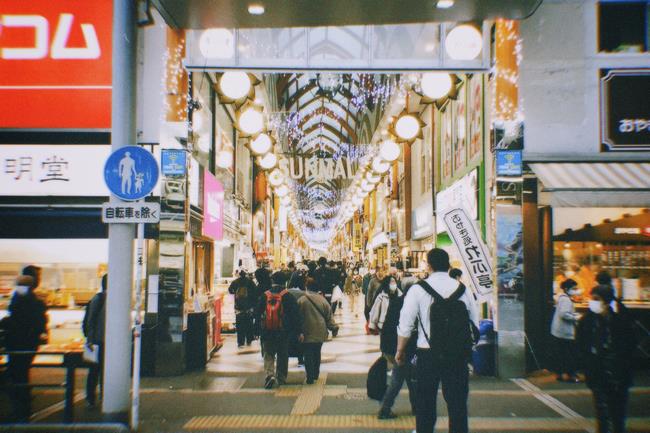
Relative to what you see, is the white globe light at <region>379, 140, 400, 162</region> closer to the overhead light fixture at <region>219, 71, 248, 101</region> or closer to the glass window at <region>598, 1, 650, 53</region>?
the overhead light fixture at <region>219, 71, 248, 101</region>

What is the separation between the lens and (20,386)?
277 inches

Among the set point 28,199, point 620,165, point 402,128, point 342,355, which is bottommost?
point 342,355

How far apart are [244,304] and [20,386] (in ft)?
21.8

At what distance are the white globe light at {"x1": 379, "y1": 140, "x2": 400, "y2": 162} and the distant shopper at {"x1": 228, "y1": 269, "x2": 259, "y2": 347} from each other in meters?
5.85

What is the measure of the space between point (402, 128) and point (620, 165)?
4899 mm

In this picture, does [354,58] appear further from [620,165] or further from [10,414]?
[10,414]

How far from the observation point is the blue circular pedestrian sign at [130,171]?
22.1 ft

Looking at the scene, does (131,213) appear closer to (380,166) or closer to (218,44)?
(218,44)

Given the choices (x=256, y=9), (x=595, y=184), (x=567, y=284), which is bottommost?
(x=567, y=284)

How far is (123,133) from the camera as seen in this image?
7160 millimetres

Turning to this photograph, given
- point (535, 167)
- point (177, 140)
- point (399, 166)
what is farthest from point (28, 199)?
point (399, 166)

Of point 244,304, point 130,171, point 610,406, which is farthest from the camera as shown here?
point 244,304

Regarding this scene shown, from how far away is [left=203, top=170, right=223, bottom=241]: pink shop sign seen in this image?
1249 centimetres

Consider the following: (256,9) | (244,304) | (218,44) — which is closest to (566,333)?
(244,304)
